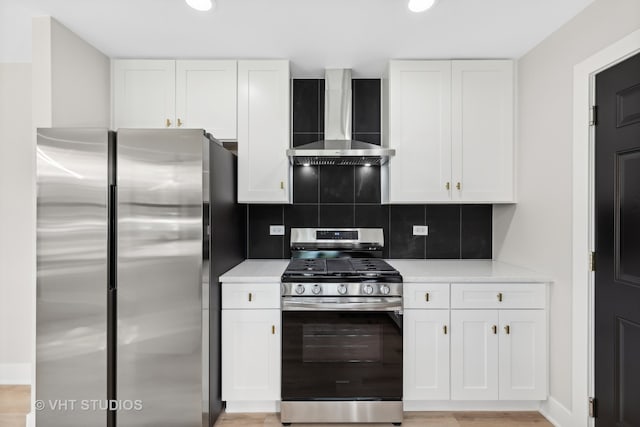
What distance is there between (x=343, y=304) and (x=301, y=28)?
1763 millimetres

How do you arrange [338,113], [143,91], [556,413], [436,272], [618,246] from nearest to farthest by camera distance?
[618,246]
[556,413]
[436,272]
[143,91]
[338,113]

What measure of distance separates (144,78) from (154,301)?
5.51ft

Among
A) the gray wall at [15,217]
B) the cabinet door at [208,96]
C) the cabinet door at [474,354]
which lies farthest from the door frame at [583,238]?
the gray wall at [15,217]

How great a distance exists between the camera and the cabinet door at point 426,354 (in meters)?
2.28

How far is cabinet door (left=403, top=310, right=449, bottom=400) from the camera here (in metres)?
2.28

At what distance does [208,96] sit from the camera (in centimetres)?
264

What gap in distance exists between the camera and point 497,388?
2285 millimetres

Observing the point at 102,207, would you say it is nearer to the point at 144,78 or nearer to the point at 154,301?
the point at 154,301

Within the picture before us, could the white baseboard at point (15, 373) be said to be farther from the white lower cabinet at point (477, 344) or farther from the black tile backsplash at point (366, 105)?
the black tile backsplash at point (366, 105)

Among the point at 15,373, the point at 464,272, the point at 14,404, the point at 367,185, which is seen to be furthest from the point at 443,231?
the point at 15,373

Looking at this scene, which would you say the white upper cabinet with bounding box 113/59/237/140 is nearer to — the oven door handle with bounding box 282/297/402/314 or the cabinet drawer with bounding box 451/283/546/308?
the oven door handle with bounding box 282/297/402/314

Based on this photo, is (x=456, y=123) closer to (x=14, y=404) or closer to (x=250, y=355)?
(x=250, y=355)

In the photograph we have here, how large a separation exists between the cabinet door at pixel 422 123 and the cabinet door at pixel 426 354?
0.90 metres

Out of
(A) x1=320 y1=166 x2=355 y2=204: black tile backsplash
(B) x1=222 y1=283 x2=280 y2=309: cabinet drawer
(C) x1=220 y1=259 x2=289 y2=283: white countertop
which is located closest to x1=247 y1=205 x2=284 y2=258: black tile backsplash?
(C) x1=220 y1=259 x2=289 y2=283: white countertop
